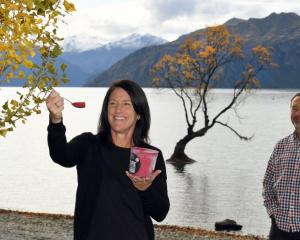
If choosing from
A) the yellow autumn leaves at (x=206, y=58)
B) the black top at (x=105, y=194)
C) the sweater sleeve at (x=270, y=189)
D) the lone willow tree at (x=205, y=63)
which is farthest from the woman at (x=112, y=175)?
the yellow autumn leaves at (x=206, y=58)

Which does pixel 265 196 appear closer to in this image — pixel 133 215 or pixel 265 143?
pixel 133 215

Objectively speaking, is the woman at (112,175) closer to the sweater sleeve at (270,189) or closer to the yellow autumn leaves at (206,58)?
the sweater sleeve at (270,189)

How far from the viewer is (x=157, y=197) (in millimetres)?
4156

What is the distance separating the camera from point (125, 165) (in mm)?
4168

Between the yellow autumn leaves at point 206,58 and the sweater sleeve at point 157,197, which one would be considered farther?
the yellow autumn leaves at point 206,58

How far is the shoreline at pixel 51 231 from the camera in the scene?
51.4ft

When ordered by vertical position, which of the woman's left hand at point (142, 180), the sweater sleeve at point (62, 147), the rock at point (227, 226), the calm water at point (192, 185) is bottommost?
the calm water at point (192, 185)

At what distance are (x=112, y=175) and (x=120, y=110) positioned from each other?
518mm

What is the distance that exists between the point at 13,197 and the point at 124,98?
1253 inches

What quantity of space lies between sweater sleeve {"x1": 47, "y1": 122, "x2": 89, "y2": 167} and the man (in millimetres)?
2423

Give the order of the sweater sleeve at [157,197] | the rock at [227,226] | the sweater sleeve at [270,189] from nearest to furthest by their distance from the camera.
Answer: the sweater sleeve at [157,197] < the sweater sleeve at [270,189] < the rock at [227,226]

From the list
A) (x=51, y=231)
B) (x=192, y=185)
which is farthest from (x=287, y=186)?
(x=192, y=185)

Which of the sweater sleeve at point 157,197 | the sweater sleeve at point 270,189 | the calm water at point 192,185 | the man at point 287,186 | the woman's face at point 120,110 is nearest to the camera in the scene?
the sweater sleeve at point 157,197

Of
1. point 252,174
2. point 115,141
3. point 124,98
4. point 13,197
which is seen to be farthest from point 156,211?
point 252,174
